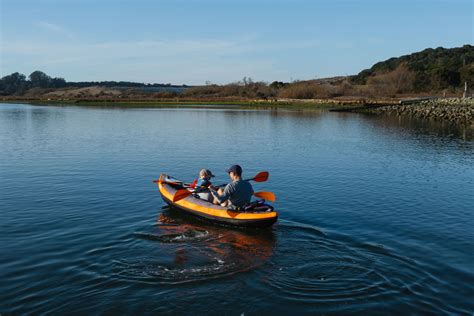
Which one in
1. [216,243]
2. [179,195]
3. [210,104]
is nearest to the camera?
[216,243]

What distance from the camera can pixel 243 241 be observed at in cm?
1208

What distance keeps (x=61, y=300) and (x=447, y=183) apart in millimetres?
16200

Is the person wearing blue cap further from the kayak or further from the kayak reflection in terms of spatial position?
the kayak reflection

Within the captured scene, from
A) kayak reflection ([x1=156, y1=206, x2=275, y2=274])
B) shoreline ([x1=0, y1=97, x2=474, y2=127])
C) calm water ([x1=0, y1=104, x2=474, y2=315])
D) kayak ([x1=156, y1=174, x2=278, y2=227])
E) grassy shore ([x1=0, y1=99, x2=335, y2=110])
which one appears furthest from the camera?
grassy shore ([x1=0, y1=99, x2=335, y2=110])

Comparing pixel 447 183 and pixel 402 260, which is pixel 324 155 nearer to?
pixel 447 183

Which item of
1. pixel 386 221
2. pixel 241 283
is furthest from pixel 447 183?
pixel 241 283

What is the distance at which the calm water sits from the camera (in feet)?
28.7

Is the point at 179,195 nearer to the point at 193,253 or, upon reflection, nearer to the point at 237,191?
the point at 237,191

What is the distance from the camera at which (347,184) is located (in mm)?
19078

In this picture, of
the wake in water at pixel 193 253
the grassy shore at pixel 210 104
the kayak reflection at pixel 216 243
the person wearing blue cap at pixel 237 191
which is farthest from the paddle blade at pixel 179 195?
the grassy shore at pixel 210 104

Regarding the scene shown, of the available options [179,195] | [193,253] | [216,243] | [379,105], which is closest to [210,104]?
[379,105]

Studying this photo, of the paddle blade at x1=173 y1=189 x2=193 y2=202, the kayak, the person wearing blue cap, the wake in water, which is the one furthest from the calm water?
the person wearing blue cap

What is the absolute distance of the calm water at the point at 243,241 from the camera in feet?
28.7

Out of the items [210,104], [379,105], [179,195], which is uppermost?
[210,104]
